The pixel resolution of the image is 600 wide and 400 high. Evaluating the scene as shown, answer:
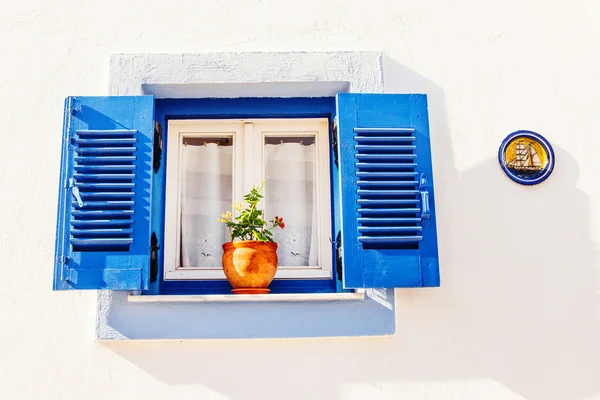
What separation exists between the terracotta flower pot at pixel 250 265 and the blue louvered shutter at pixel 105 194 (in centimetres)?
44

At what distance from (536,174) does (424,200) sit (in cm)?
74

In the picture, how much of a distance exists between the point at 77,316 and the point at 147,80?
1.31m

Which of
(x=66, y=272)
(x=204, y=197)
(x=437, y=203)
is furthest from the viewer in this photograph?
(x=204, y=197)

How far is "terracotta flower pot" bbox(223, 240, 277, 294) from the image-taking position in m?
3.64

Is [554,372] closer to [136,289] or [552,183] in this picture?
[552,183]

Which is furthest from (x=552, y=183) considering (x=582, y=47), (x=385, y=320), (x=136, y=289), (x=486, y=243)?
(x=136, y=289)

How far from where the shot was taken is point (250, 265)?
11.9 feet

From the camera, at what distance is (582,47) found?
13.4ft

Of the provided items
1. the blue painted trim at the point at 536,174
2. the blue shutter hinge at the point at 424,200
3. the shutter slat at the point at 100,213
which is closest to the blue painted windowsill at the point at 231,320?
the shutter slat at the point at 100,213

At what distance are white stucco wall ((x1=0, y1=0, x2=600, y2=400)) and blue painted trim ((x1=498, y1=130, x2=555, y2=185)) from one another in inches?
1.7

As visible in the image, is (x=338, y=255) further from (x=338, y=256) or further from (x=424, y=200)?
(x=424, y=200)

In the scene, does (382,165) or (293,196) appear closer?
(382,165)

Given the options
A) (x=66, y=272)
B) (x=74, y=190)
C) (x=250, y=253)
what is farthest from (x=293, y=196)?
(x=66, y=272)

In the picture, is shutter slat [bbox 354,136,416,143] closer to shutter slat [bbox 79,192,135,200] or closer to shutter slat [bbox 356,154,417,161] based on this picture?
shutter slat [bbox 356,154,417,161]
